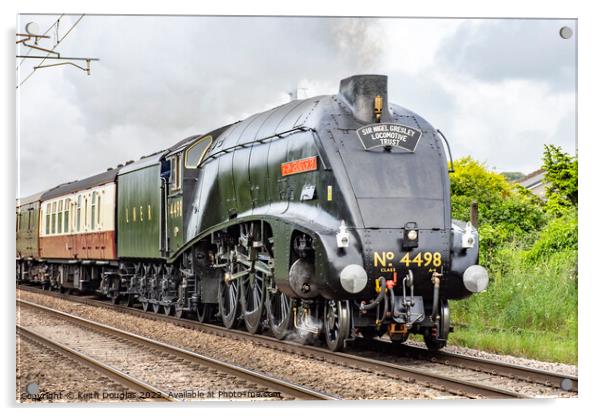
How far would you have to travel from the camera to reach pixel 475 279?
10391 millimetres

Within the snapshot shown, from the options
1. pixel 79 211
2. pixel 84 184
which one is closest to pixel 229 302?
pixel 84 184

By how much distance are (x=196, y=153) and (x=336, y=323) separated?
587 centimetres

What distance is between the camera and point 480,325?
1262 cm

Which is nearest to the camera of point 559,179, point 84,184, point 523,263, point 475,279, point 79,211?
point 475,279

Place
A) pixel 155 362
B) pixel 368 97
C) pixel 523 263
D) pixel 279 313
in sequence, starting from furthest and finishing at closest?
pixel 523 263, pixel 279 313, pixel 155 362, pixel 368 97

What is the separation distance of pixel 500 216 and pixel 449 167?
2905 millimetres

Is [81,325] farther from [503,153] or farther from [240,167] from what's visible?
[503,153]

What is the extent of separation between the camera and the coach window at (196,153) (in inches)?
618

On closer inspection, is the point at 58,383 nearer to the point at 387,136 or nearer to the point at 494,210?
the point at 387,136

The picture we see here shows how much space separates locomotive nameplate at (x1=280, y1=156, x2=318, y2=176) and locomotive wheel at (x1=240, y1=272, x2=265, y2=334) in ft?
6.10

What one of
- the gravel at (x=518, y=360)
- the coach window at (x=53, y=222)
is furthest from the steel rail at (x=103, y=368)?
the coach window at (x=53, y=222)

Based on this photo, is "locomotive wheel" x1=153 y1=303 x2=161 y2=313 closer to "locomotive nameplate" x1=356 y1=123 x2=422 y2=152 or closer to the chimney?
the chimney

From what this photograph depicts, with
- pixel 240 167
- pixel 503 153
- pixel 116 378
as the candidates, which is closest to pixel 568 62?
pixel 503 153

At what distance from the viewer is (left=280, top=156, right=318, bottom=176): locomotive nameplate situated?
438 inches
